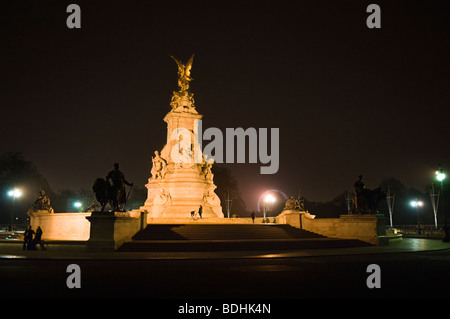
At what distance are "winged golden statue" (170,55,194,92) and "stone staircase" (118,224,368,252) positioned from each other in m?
25.4

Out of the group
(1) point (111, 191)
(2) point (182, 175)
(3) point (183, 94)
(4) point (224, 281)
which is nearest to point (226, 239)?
(1) point (111, 191)

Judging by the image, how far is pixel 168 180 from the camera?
1651 inches

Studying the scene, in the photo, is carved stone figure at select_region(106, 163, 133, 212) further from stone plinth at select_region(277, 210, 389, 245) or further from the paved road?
stone plinth at select_region(277, 210, 389, 245)

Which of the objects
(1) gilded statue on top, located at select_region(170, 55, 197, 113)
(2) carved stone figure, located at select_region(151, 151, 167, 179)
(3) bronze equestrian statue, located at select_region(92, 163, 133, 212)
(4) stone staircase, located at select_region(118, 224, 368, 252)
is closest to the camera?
(4) stone staircase, located at select_region(118, 224, 368, 252)

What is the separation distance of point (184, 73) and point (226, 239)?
3012 cm

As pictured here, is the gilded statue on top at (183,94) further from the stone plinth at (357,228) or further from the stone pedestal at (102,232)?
the stone pedestal at (102,232)

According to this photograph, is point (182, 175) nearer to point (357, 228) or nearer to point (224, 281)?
point (357, 228)

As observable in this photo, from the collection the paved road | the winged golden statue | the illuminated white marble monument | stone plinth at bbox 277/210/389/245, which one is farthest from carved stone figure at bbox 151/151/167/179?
the paved road

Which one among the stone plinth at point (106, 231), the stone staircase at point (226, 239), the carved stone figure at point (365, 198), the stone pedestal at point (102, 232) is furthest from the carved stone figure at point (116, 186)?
the carved stone figure at point (365, 198)

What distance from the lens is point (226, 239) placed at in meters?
24.6

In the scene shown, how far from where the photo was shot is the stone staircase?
68.2ft

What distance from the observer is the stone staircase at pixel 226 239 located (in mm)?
20797

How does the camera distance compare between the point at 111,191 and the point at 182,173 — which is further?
the point at 182,173
